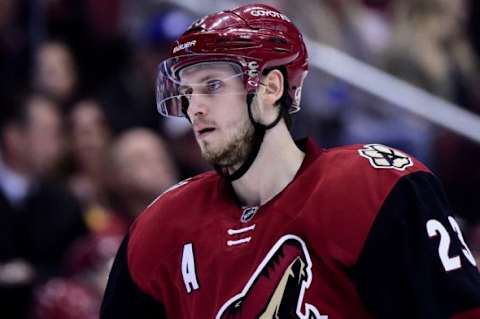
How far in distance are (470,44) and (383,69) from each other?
2.40 ft

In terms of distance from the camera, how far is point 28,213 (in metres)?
5.62

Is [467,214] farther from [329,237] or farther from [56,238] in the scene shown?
[329,237]

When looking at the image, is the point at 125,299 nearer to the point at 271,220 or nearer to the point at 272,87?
the point at 271,220

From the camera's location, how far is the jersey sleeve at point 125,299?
3.28 metres

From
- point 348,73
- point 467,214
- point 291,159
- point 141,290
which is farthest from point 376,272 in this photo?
point 348,73

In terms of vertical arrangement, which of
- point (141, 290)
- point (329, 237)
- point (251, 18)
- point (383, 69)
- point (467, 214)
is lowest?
point (467, 214)

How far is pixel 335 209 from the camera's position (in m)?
2.99

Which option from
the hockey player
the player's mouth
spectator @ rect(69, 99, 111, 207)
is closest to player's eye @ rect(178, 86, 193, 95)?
the hockey player

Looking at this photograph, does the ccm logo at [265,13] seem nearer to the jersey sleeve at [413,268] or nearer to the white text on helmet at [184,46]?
the white text on helmet at [184,46]

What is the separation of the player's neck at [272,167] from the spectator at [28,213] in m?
2.42

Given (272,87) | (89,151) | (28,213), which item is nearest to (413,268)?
(272,87)

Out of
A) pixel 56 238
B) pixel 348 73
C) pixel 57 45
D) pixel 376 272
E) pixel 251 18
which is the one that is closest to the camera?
pixel 376 272

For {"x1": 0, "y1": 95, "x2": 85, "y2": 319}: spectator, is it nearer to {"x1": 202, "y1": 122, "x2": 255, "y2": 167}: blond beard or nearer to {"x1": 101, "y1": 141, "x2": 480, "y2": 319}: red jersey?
{"x1": 101, "y1": 141, "x2": 480, "y2": 319}: red jersey

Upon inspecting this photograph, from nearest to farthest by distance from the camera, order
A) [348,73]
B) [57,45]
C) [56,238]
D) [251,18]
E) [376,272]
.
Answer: [376,272]
[251,18]
[56,238]
[348,73]
[57,45]
